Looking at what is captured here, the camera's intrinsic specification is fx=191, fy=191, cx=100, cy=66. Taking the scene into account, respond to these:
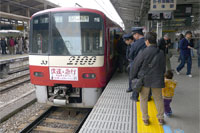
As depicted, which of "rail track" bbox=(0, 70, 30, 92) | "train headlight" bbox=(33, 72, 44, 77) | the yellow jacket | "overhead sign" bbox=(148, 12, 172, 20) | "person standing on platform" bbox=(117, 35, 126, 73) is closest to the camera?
the yellow jacket

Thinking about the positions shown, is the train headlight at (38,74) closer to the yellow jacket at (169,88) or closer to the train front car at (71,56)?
the train front car at (71,56)

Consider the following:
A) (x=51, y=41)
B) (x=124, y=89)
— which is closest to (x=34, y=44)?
(x=51, y=41)

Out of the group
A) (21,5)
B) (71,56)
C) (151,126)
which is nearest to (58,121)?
(71,56)

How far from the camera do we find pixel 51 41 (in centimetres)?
465

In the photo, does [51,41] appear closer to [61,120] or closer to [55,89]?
[55,89]

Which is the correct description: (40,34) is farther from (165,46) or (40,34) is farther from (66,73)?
(165,46)

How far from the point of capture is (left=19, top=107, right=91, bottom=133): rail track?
13.9ft

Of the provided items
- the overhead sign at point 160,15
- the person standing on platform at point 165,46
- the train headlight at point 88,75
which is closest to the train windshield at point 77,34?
the train headlight at point 88,75

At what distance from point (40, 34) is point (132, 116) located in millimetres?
2985

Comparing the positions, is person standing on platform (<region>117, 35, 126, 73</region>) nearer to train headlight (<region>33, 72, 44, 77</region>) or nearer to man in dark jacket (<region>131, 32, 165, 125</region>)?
train headlight (<region>33, 72, 44, 77</region>)

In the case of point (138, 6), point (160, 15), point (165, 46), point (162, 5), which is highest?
point (138, 6)

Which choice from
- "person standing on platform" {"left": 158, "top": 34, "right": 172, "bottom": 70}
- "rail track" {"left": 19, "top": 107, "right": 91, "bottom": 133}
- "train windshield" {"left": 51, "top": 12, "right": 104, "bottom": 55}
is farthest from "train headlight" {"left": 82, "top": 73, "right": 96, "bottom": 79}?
"person standing on platform" {"left": 158, "top": 34, "right": 172, "bottom": 70}

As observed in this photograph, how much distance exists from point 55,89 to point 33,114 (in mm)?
1198

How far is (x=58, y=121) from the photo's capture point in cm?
464
